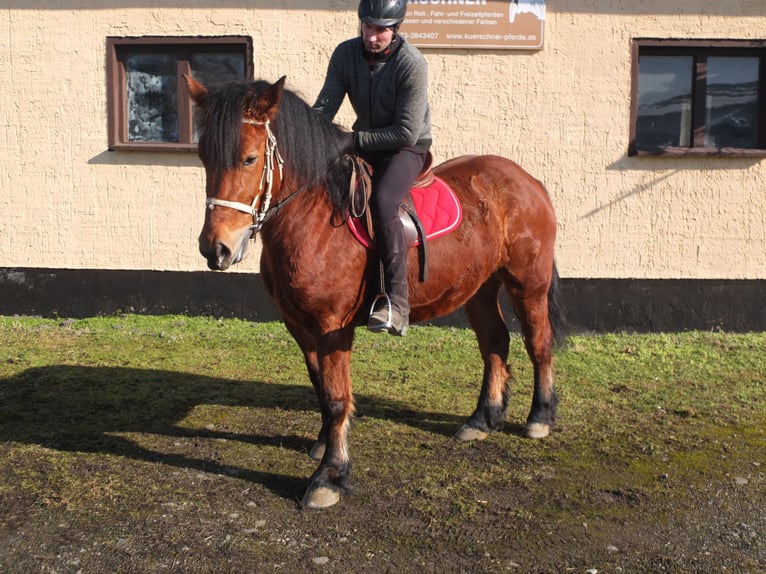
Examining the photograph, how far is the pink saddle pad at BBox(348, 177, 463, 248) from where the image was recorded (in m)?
4.40

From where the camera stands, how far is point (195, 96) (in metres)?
3.77

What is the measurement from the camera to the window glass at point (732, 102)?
825 cm

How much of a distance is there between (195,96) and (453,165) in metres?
2.05

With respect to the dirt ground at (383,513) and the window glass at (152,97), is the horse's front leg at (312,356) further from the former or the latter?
the window glass at (152,97)

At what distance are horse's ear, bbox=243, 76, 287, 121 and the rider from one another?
0.66 meters

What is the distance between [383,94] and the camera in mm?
4180

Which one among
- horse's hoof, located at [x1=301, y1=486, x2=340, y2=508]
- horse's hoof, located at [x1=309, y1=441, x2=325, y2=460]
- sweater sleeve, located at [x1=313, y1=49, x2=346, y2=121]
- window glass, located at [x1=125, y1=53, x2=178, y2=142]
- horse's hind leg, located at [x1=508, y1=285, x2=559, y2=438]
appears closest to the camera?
horse's hoof, located at [x1=301, y1=486, x2=340, y2=508]

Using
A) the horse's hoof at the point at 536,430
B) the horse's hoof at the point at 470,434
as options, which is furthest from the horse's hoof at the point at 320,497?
the horse's hoof at the point at 536,430

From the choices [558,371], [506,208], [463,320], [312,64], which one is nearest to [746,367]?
[558,371]

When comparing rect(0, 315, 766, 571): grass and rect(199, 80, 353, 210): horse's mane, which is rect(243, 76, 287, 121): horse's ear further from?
rect(0, 315, 766, 571): grass

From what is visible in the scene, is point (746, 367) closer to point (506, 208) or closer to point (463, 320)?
point (463, 320)

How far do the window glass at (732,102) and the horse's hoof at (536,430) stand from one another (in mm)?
4952

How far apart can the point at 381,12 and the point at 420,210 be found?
3.83 ft

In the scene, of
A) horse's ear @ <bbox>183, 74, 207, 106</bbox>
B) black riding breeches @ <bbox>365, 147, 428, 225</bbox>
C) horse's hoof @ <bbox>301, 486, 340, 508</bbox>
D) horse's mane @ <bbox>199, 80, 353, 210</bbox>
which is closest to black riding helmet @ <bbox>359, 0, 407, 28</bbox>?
horse's mane @ <bbox>199, 80, 353, 210</bbox>
